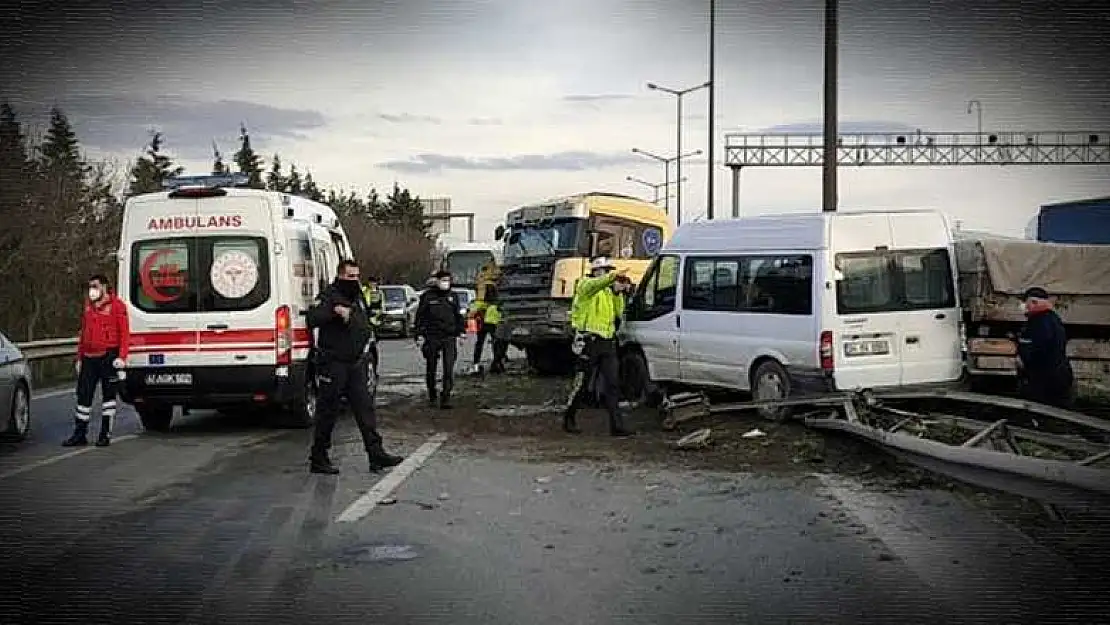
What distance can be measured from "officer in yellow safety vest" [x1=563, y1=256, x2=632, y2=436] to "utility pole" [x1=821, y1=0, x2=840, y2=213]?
2562 millimetres

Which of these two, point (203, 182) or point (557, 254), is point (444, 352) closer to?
point (203, 182)

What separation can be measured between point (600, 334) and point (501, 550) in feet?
17.7

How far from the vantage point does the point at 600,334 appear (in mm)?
12523

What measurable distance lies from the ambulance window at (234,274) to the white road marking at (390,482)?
7.68 feet

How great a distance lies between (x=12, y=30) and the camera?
268 inches

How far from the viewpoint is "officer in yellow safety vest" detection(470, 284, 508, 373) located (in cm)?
2108

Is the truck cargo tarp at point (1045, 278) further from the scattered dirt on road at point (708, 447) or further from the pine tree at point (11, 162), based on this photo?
the pine tree at point (11, 162)

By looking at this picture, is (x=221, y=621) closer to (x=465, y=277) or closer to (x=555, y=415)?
(x=555, y=415)

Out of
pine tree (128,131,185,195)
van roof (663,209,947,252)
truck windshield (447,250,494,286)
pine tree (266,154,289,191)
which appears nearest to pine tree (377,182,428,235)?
truck windshield (447,250,494,286)

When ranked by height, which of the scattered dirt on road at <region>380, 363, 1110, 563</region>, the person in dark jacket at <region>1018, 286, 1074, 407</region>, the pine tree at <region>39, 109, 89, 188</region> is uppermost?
the pine tree at <region>39, 109, 89, 188</region>

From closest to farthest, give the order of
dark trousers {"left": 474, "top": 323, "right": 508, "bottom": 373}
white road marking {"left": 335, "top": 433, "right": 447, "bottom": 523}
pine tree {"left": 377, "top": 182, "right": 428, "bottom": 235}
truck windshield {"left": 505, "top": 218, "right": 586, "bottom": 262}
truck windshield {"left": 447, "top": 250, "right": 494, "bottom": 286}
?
white road marking {"left": 335, "top": 433, "right": 447, "bottom": 523}, truck windshield {"left": 505, "top": 218, "right": 586, "bottom": 262}, dark trousers {"left": 474, "top": 323, "right": 508, "bottom": 373}, truck windshield {"left": 447, "top": 250, "right": 494, "bottom": 286}, pine tree {"left": 377, "top": 182, "right": 428, "bottom": 235}

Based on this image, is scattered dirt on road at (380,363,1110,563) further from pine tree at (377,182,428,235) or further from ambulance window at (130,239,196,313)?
pine tree at (377,182,428,235)

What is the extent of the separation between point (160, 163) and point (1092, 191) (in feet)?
38.5

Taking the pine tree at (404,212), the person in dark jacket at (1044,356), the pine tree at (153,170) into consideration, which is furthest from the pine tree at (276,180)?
the pine tree at (404,212)
